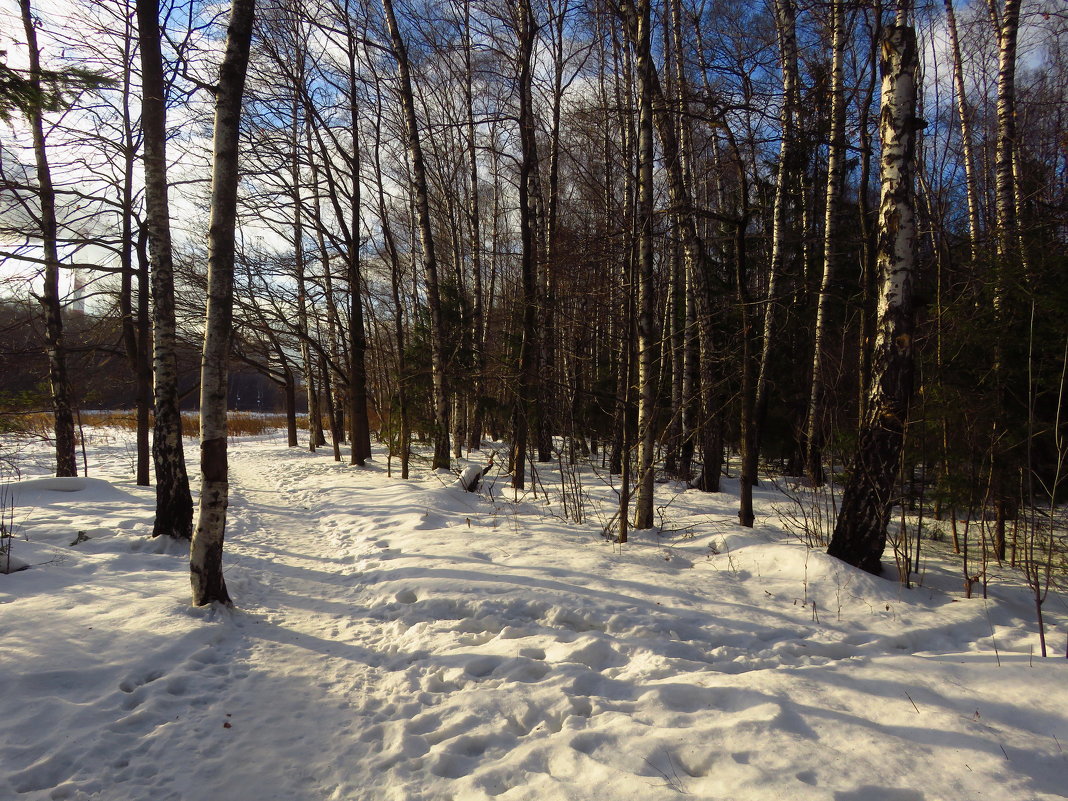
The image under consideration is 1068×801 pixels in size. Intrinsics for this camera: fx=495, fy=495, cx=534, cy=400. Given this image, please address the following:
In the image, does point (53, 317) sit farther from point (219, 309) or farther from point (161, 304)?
point (219, 309)

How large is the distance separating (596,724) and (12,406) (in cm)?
823

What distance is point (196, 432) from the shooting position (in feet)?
85.6

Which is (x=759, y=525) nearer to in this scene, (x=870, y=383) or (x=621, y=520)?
(x=621, y=520)

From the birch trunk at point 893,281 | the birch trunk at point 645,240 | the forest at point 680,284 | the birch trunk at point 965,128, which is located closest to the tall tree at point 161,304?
the forest at point 680,284

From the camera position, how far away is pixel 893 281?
14.7ft

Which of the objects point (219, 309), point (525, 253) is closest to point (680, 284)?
point (525, 253)

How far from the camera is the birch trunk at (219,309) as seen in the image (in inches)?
161

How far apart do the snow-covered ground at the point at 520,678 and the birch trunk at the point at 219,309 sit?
0.40 metres

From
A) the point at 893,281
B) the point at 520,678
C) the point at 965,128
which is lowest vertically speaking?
the point at 520,678

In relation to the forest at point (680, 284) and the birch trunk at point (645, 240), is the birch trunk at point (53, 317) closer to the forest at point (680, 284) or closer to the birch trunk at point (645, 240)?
the forest at point (680, 284)

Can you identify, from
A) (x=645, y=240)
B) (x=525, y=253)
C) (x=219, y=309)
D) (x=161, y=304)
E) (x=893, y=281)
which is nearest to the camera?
(x=219, y=309)

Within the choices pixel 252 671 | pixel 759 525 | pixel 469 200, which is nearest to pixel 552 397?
pixel 759 525

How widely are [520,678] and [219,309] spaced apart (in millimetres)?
3740

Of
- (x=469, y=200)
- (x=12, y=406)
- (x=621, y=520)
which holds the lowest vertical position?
(x=621, y=520)
